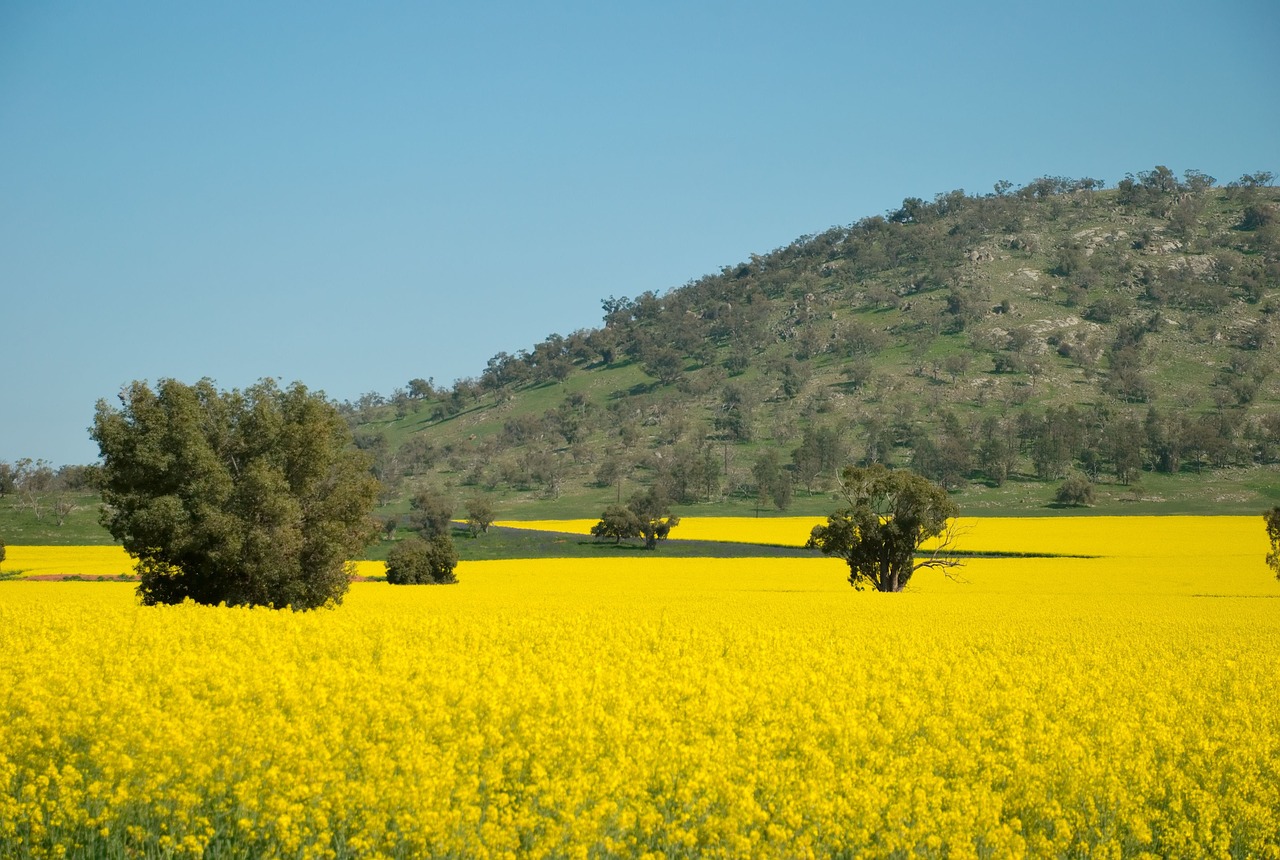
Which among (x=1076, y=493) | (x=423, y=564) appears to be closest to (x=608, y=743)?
(x=423, y=564)

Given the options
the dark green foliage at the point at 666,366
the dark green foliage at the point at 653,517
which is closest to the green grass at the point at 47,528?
the dark green foliage at the point at 653,517

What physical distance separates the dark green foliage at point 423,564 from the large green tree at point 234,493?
54.4 feet

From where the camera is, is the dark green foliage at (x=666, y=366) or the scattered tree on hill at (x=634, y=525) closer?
the scattered tree on hill at (x=634, y=525)

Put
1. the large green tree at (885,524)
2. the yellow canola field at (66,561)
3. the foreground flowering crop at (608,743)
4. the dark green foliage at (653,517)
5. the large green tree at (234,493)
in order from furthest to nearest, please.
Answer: the dark green foliage at (653,517)
the yellow canola field at (66,561)
the large green tree at (885,524)
the large green tree at (234,493)
the foreground flowering crop at (608,743)

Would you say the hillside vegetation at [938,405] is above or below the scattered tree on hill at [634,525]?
above

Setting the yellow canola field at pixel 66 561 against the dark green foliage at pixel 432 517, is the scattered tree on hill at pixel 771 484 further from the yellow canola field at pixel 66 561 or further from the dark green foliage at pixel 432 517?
the yellow canola field at pixel 66 561

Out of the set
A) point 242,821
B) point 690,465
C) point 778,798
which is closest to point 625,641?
point 778,798

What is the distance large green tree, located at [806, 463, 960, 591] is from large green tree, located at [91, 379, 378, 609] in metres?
17.1

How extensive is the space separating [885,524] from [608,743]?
103 feet

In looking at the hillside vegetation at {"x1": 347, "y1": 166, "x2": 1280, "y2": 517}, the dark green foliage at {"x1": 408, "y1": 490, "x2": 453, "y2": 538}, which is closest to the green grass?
the dark green foliage at {"x1": 408, "y1": 490, "x2": 453, "y2": 538}

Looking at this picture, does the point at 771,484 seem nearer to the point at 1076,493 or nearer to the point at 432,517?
the point at 1076,493

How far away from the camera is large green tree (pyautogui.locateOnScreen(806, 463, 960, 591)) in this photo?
3994 cm

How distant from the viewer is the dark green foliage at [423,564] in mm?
48938

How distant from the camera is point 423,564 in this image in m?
49.3
